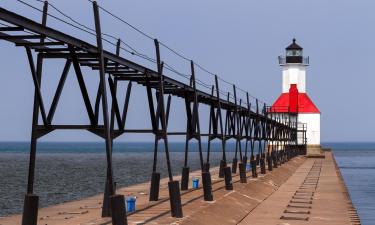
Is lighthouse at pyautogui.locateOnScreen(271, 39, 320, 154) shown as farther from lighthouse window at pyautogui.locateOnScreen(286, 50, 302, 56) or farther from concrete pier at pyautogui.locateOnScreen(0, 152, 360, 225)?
concrete pier at pyautogui.locateOnScreen(0, 152, 360, 225)

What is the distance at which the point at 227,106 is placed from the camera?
45156mm

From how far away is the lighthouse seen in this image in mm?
108562

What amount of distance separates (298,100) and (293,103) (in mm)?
2268

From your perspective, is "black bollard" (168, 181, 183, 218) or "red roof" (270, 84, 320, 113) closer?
"black bollard" (168, 181, 183, 218)

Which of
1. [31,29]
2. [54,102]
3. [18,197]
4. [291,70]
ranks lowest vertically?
[18,197]

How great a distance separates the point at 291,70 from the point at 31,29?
99773 mm

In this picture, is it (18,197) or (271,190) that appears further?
(18,197)

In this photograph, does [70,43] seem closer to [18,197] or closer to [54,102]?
[54,102]

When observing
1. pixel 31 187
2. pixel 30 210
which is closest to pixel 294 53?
pixel 31 187

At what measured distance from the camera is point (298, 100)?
361ft

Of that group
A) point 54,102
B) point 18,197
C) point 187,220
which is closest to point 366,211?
point 187,220

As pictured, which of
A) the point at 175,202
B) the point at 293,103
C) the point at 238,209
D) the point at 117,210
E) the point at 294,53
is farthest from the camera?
the point at 294,53

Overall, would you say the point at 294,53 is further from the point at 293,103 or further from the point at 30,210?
the point at 30,210

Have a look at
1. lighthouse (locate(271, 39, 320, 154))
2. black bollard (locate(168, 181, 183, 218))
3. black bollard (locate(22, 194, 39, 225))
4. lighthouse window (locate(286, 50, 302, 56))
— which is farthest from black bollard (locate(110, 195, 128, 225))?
lighthouse window (locate(286, 50, 302, 56))
